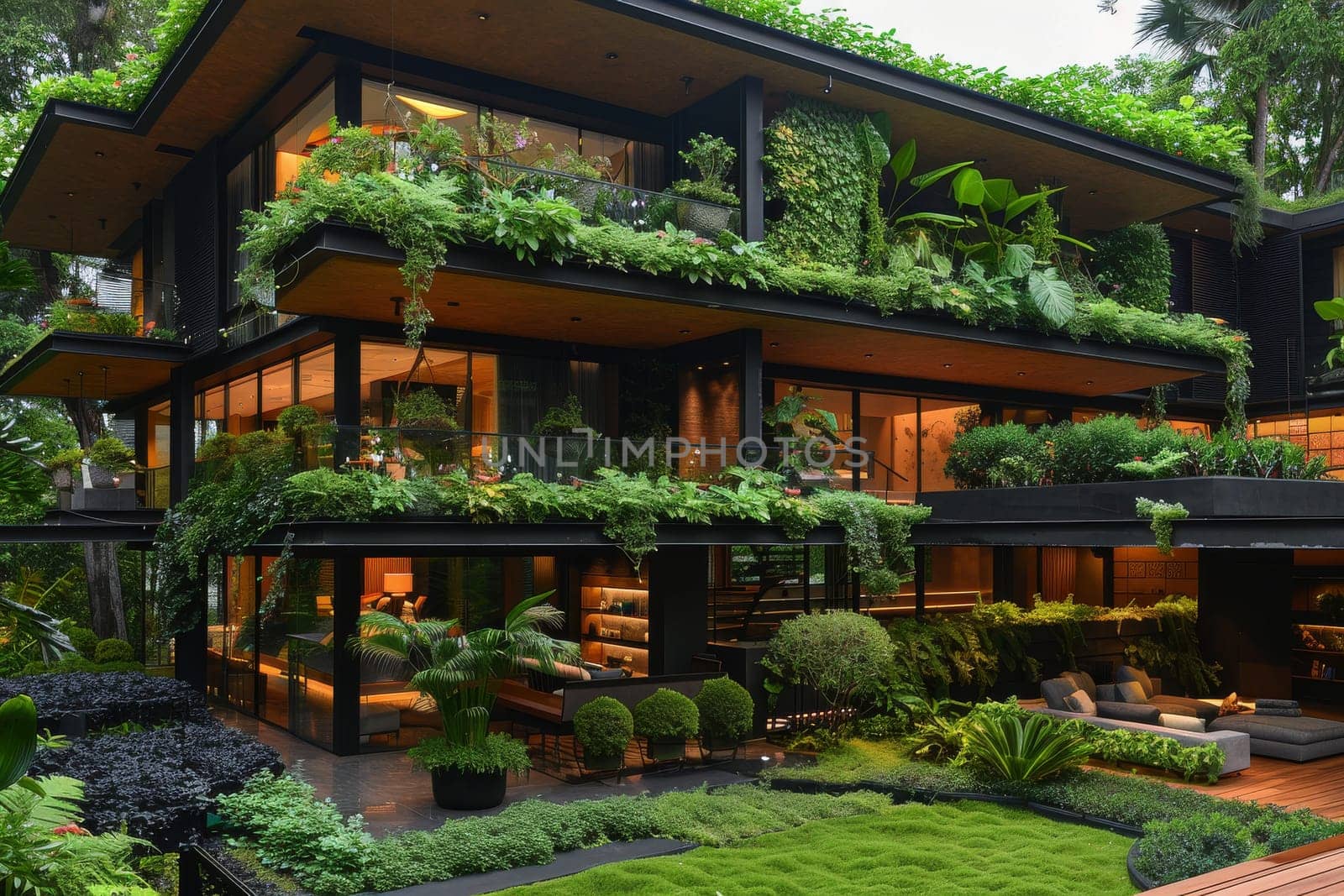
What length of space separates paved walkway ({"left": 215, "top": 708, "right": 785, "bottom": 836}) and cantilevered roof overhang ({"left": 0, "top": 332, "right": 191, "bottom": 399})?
29.0 ft

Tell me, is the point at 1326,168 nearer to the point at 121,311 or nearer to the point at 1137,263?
the point at 1137,263

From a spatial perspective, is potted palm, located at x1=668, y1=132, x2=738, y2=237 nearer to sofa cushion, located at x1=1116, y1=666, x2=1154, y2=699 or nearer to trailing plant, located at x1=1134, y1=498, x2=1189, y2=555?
trailing plant, located at x1=1134, y1=498, x2=1189, y2=555

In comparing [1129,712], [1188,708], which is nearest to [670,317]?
[1129,712]

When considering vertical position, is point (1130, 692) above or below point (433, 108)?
below

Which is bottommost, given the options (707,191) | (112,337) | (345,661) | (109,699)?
(109,699)

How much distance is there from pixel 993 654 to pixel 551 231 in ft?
33.3

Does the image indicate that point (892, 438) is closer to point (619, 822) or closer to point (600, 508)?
point (600, 508)

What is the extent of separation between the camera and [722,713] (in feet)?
46.1

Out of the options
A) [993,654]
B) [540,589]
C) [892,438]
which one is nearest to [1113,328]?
[892,438]

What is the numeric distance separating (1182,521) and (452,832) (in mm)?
9170

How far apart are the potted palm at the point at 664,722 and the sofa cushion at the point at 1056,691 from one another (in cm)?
541

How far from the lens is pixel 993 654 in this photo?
17.7 metres

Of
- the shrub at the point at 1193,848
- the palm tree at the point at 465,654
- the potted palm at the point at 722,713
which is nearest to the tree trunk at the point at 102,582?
the palm tree at the point at 465,654

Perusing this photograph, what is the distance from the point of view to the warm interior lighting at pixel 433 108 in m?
15.9
